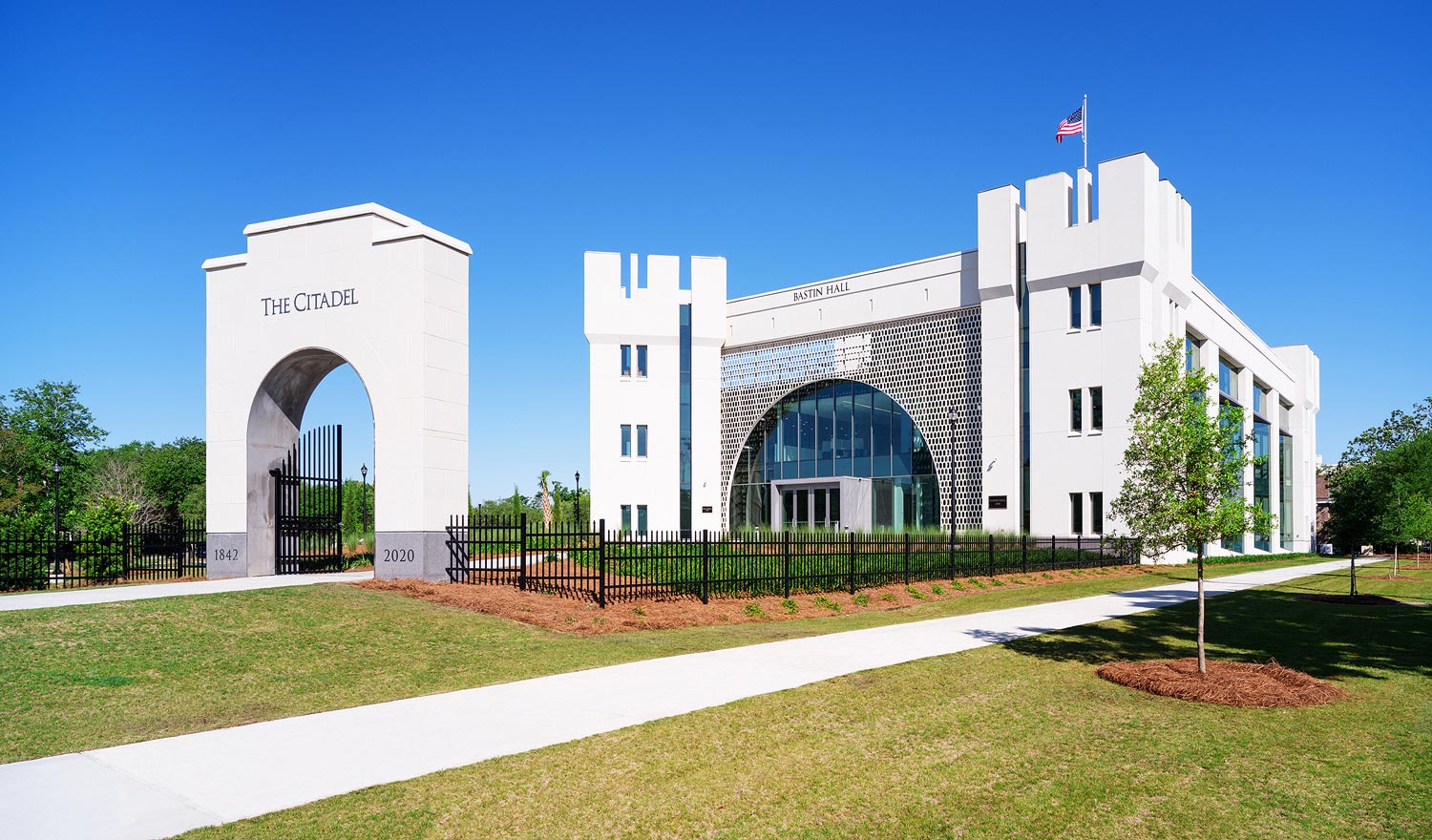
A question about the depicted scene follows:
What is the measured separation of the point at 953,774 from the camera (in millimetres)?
6754

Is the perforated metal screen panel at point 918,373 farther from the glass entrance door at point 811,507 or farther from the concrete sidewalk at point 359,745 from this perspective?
the concrete sidewalk at point 359,745

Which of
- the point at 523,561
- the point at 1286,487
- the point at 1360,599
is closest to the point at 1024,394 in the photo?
the point at 1360,599

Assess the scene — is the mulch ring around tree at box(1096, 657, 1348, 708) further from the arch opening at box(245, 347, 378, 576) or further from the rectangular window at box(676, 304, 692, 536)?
the rectangular window at box(676, 304, 692, 536)

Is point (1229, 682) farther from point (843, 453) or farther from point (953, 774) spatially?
point (843, 453)

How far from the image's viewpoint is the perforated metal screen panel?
1436 inches

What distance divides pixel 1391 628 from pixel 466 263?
62.0ft

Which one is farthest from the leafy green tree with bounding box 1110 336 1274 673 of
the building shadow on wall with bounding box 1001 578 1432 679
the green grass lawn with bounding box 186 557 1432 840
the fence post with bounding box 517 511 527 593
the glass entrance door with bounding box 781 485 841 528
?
the glass entrance door with bounding box 781 485 841 528

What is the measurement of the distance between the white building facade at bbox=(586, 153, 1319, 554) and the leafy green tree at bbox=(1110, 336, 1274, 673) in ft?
62.5

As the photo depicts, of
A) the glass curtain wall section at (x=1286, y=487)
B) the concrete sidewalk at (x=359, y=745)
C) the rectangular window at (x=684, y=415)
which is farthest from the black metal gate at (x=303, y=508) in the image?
the glass curtain wall section at (x=1286, y=487)

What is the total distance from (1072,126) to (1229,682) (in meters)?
30.0

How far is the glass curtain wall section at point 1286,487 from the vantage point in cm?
5528

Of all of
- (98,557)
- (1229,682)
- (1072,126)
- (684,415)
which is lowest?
(1229,682)

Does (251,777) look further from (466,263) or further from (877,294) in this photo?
(877,294)

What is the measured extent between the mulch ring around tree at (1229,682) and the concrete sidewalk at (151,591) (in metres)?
14.2
